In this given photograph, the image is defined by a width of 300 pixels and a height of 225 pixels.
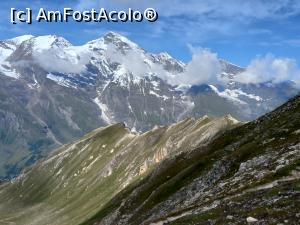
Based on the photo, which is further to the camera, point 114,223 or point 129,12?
point 129,12

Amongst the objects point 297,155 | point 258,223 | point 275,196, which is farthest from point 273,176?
point 258,223

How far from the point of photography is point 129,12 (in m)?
152

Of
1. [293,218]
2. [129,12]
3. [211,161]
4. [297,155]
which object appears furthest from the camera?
[129,12]

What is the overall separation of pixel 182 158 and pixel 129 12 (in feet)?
162

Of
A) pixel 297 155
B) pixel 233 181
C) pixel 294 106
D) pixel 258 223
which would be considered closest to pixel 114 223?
pixel 294 106

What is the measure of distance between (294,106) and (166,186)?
29749 mm

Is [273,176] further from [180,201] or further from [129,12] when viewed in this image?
[129,12]

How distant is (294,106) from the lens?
102m

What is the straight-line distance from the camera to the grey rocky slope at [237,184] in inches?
1731

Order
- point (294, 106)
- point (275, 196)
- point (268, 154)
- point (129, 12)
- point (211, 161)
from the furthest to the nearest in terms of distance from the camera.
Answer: point (129, 12) < point (294, 106) < point (211, 161) < point (268, 154) < point (275, 196)

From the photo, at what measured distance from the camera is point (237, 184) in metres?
64.0

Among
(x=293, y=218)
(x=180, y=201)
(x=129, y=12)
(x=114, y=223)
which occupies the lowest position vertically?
(x=114, y=223)

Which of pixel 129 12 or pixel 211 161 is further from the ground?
pixel 129 12

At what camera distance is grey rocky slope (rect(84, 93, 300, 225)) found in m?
44.0
